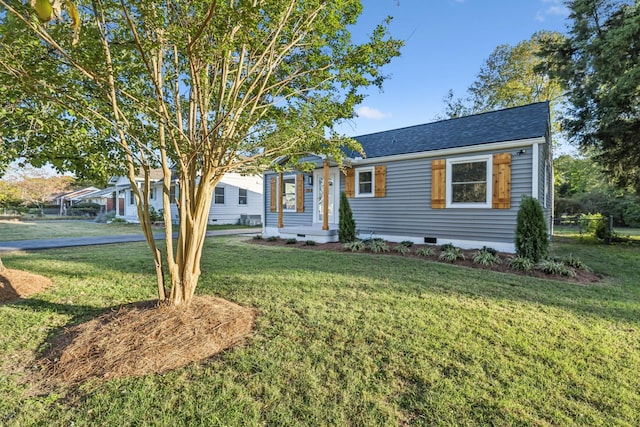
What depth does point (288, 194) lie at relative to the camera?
41.9 ft

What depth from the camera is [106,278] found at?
5.56 m

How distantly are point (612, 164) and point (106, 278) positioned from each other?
15.9 meters

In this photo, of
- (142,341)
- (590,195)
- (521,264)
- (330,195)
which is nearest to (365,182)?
(330,195)

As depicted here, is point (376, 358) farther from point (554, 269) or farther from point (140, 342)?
point (554, 269)

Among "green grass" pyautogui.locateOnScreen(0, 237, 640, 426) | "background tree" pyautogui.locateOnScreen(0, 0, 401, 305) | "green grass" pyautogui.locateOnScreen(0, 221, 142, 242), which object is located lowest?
"green grass" pyautogui.locateOnScreen(0, 237, 640, 426)

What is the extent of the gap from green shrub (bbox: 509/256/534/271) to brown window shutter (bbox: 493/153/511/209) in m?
1.93

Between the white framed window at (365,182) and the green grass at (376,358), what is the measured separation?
5.48 m

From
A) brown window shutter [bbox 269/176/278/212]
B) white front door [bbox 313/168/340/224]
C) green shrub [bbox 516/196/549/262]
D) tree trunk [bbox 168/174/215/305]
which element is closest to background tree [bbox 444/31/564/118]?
white front door [bbox 313/168/340/224]

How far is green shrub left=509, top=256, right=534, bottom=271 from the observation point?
6113 millimetres

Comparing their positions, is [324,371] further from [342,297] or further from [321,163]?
[321,163]

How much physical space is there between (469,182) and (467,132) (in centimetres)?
159

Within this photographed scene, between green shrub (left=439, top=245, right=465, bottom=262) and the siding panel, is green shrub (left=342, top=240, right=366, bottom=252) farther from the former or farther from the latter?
green shrub (left=439, top=245, right=465, bottom=262)

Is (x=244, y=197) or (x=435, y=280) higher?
(x=244, y=197)

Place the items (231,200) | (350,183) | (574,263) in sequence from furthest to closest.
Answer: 1. (231,200)
2. (350,183)
3. (574,263)
